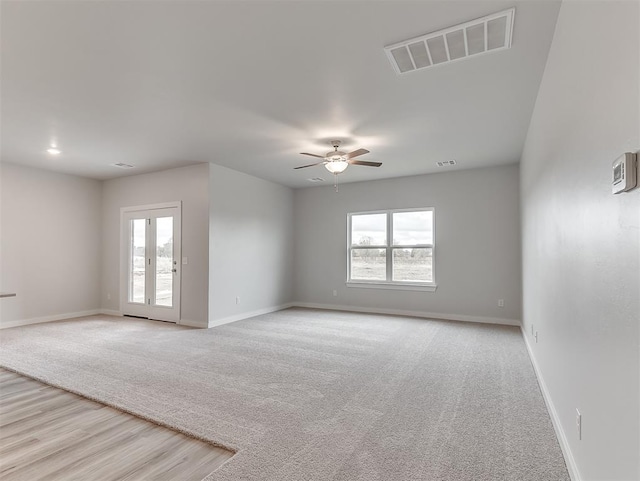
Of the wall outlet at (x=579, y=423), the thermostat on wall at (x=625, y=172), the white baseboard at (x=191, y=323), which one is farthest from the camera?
the white baseboard at (x=191, y=323)

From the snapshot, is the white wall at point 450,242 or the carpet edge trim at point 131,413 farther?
the white wall at point 450,242

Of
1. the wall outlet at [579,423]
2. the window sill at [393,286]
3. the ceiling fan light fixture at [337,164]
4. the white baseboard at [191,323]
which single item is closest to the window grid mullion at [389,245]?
the window sill at [393,286]

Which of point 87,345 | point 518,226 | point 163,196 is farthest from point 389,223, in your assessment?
point 87,345

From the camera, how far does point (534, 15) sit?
2174 millimetres

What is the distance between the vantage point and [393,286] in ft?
22.4

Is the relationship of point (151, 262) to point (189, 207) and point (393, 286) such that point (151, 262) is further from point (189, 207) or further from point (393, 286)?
point (393, 286)

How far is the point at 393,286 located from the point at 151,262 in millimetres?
4731

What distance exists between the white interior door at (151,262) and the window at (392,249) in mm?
3519

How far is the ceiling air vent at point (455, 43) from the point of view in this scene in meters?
2.23

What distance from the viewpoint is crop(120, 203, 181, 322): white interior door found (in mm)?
6098

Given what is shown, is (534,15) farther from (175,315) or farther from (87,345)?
(175,315)

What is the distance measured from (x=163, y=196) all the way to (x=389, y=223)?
4428mm

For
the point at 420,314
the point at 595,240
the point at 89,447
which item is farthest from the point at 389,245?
the point at 89,447

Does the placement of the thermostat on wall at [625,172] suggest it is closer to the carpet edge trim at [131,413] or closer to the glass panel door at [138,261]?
the carpet edge trim at [131,413]
